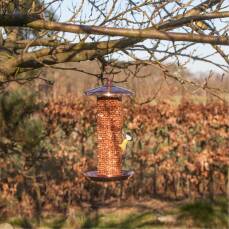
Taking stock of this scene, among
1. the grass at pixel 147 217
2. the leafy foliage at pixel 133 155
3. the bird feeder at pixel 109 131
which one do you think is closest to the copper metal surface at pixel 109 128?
the bird feeder at pixel 109 131

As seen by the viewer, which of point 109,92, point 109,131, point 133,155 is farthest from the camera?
point 133,155

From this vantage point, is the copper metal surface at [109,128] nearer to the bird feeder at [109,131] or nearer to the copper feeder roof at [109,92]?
the bird feeder at [109,131]

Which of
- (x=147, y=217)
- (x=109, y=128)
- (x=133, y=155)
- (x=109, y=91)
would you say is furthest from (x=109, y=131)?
(x=133, y=155)

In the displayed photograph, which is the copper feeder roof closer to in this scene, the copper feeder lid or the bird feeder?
the copper feeder lid

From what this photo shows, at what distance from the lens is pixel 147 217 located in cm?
741

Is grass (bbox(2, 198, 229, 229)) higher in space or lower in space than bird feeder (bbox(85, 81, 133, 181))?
lower

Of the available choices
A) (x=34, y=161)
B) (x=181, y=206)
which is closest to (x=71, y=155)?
(x=34, y=161)

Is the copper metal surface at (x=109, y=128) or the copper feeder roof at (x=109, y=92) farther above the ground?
the copper feeder roof at (x=109, y=92)

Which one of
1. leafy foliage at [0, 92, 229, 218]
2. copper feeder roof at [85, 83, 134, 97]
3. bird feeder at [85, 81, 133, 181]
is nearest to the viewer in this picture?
copper feeder roof at [85, 83, 134, 97]

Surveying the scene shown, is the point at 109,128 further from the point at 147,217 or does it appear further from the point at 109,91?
the point at 147,217

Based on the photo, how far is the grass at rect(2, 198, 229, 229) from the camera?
7.17m

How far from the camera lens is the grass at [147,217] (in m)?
7.17

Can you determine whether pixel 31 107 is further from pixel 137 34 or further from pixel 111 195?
pixel 137 34

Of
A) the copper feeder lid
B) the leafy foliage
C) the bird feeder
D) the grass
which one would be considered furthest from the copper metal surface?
the leafy foliage
